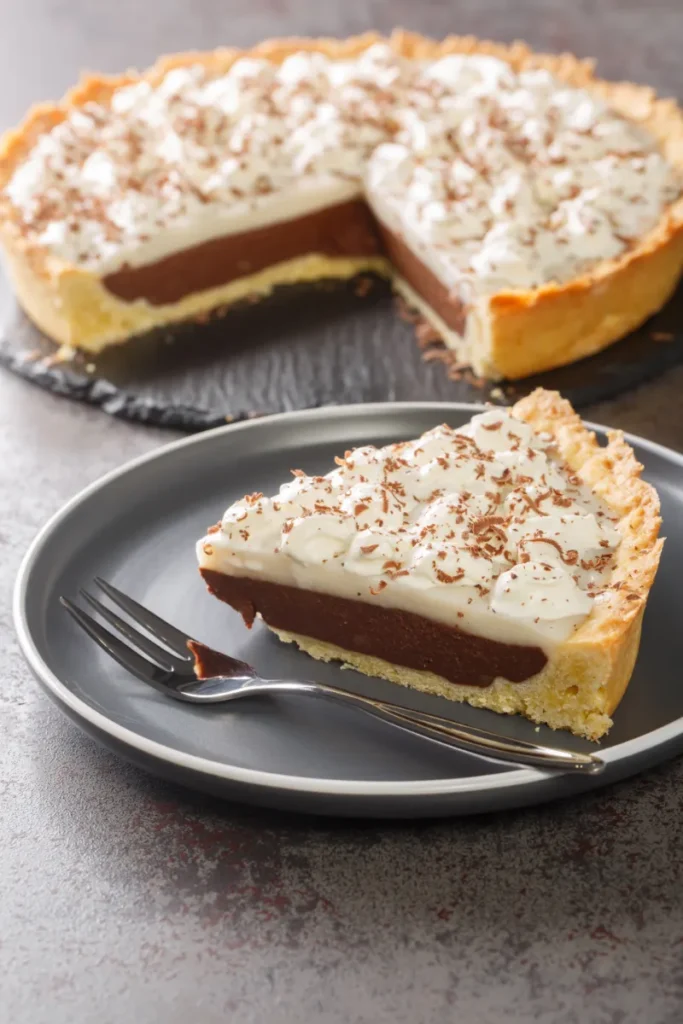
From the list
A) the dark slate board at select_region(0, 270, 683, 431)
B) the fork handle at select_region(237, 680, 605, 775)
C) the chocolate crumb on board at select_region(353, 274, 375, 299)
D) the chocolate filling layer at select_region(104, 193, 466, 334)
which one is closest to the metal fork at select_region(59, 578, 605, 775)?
the fork handle at select_region(237, 680, 605, 775)

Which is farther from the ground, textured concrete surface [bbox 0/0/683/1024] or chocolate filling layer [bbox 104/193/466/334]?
chocolate filling layer [bbox 104/193/466/334]

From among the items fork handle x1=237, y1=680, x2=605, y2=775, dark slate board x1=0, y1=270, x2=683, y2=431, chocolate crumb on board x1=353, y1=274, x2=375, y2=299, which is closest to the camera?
fork handle x1=237, y1=680, x2=605, y2=775

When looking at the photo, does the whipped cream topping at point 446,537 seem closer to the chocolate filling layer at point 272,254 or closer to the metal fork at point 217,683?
the metal fork at point 217,683

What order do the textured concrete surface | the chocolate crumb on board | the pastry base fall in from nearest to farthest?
the textured concrete surface → the pastry base → the chocolate crumb on board

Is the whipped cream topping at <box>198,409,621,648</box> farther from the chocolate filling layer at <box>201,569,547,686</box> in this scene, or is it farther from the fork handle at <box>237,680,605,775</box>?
the fork handle at <box>237,680,605,775</box>

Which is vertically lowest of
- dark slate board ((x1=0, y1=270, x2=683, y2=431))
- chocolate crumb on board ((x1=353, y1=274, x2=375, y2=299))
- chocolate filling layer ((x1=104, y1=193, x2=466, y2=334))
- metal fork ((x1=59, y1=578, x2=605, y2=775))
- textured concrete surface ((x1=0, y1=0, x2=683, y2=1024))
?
chocolate crumb on board ((x1=353, y1=274, x2=375, y2=299))
